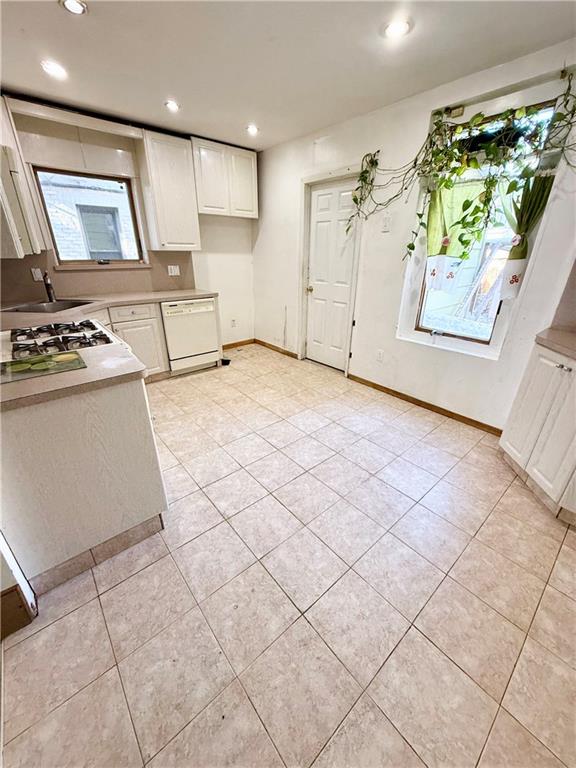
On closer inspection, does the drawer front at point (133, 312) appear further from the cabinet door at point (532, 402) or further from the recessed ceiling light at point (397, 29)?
the cabinet door at point (532, 402)

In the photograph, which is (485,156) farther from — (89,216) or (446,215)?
(89,216)

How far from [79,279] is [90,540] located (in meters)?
2.75

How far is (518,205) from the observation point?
6.50 ft

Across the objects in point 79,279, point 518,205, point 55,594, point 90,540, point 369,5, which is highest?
point 369,5

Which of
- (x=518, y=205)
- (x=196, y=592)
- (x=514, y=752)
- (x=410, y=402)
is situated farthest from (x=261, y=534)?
(x=518, y=205)

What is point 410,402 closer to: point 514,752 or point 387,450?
point 387,450

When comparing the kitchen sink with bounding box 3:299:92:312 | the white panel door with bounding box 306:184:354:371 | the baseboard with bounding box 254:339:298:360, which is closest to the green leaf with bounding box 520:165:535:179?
the white panel door with bounding box 306:184:354:371

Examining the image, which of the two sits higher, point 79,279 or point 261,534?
point 79,279

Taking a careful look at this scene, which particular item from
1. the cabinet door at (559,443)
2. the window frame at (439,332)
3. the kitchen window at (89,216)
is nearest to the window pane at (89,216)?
the kitchen window at (89,216)

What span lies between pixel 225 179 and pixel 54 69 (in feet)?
5.72

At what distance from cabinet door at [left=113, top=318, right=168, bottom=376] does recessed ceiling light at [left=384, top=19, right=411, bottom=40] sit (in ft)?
9.05

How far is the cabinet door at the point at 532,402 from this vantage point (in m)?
1.74

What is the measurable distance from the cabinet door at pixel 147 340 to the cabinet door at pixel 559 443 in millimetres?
3214

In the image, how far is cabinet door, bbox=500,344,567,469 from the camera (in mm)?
1736
